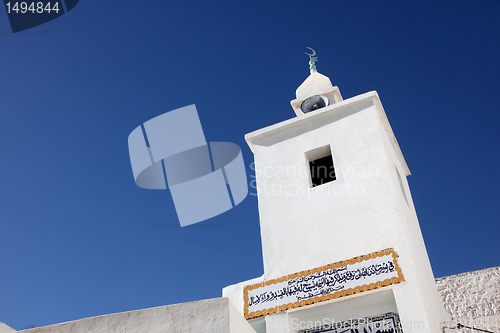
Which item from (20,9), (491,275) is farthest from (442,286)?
(20,9)

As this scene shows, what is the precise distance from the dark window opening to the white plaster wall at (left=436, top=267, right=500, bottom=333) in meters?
3.41

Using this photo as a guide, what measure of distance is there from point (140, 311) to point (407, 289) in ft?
9.08

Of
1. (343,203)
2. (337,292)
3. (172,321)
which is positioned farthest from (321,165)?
(172,321)

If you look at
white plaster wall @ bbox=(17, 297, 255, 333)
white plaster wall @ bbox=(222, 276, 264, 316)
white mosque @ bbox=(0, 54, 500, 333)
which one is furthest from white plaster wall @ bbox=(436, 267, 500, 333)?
white plaster wall @ bbox=(17, 297, 255, 333)

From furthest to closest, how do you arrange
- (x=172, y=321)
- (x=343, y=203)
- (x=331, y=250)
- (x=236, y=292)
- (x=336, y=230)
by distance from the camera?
(x=236, y=292) → (x=343, y=203) → (x=336, y=230) → (x=331, y=250) → (x=172, y=321)

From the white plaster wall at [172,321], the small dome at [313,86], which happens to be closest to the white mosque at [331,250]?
the white plaster wall at [172,321]

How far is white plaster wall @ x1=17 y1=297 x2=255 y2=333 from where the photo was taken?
11.2 feet

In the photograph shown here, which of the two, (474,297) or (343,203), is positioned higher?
(343,203)

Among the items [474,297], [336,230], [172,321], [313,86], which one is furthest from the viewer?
[313,86]

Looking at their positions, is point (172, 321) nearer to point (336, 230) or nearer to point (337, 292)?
point (337, 292)

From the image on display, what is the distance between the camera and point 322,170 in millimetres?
6434

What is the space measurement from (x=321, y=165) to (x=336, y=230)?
1.39m

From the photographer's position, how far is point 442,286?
7.82 m

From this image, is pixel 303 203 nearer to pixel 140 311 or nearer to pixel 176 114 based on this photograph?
pixel 140 311
